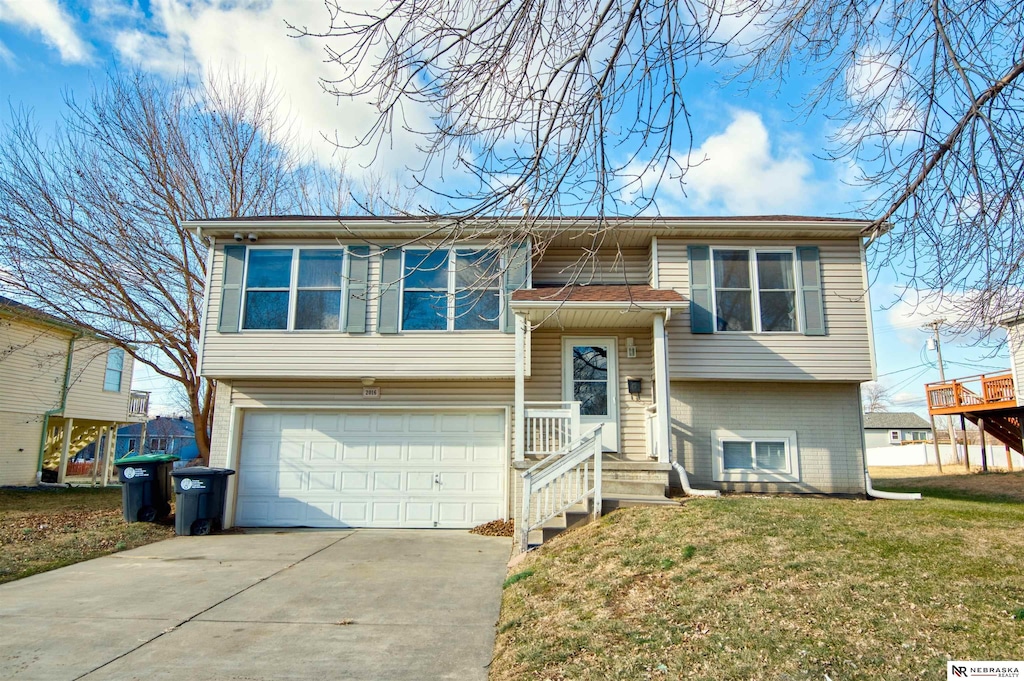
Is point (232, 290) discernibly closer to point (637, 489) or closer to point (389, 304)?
point (389, 304)

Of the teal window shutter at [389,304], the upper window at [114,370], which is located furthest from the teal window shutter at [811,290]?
the upper window at [114,370]

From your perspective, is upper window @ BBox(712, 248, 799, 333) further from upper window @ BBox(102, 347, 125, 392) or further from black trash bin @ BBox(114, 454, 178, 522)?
upper window @ BBox(102, 347, 125, 392)

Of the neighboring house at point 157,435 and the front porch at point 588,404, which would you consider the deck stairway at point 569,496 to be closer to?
the front porch at point 588,404

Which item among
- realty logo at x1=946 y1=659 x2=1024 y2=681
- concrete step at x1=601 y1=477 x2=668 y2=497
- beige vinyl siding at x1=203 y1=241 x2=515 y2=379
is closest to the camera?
realty logo at x1=946 y1=659 x2=1024 y2=681

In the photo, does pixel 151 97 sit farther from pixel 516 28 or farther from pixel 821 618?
pixel 821 618

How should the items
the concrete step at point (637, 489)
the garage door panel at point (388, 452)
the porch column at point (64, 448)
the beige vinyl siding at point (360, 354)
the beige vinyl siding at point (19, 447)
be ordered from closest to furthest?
the concrete step at point (637, 489) → the beige vinyl siding at point (360, 354) → the garage door panel at point (388, 452) → the beige vinyl siding at point (19, 447) → the porch column at point (64, 448)

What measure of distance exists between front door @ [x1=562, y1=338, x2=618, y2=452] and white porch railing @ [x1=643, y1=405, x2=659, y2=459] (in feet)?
1.64

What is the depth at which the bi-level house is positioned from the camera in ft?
33.6

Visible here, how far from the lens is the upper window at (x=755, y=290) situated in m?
10.5

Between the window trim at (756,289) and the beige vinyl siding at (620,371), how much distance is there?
1.23 meters

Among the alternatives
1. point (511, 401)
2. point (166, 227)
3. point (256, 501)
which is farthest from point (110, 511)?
point (511, 401)

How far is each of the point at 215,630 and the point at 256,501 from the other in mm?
6351

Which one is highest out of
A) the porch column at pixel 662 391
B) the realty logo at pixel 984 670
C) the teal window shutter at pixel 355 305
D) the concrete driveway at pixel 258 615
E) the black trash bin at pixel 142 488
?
the teal window shutter at pixel 355 305

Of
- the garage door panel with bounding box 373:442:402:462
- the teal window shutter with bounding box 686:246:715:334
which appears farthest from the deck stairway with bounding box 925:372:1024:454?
the garage door panel with bounding box 373:442:402:462
